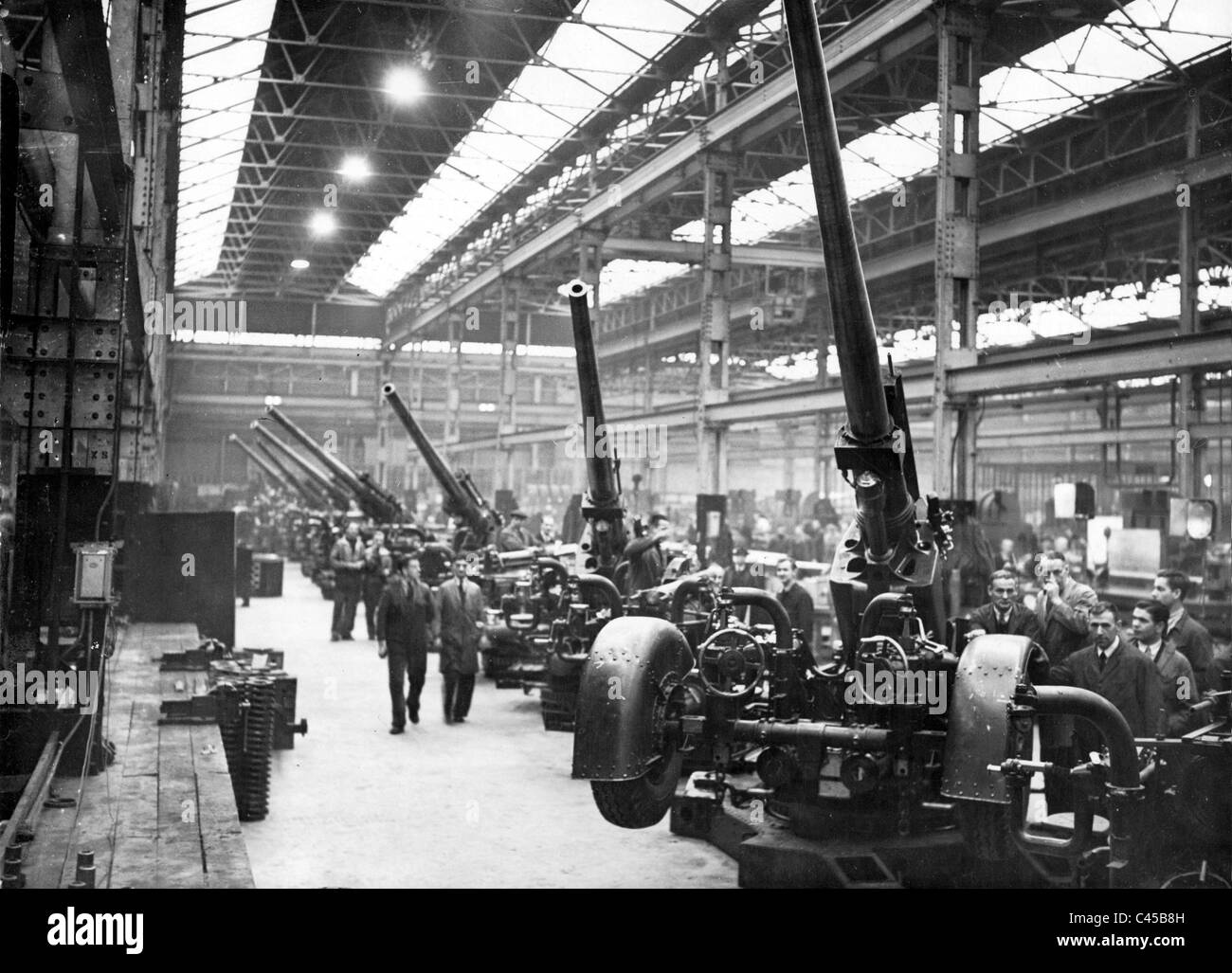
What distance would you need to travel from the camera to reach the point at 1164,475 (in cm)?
2908

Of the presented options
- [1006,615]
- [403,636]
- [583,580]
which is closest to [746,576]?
[403,636]

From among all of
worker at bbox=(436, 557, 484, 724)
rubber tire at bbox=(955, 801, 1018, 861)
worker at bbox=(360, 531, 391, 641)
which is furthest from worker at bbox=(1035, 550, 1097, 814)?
worker at bbox=(360, 531, 391, 641)

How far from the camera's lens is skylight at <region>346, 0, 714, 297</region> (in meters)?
11.3

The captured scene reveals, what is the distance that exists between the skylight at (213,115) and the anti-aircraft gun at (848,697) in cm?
703

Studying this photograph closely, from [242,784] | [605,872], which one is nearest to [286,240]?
[242,784]

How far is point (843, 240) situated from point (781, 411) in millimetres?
9645

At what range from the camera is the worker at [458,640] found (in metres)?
10.9

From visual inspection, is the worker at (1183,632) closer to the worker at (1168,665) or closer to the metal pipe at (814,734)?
the worker at (1168,665)

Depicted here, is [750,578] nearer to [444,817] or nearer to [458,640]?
[458,640]

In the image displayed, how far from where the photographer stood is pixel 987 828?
505cm

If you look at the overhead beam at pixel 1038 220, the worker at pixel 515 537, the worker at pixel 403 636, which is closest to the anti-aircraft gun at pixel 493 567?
the worker at pixel 515 537

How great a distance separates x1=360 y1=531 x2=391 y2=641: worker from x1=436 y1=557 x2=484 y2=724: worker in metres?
5.86

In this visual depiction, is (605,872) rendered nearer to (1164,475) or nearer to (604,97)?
(604,97)

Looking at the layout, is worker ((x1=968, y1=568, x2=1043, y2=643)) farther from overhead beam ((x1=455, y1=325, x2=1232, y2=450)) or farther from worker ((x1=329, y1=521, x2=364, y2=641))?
worker ((x1=329, y1=521, x2=364, y2=641))
